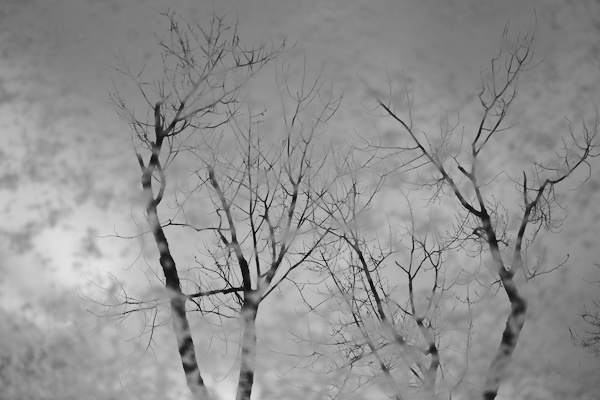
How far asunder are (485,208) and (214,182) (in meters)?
0.52

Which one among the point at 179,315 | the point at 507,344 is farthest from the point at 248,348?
the point at 507,344

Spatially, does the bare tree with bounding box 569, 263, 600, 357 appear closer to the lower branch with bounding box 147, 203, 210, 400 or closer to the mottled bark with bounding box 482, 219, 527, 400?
the mottled bark with bounding box 482, 219, 527, 400

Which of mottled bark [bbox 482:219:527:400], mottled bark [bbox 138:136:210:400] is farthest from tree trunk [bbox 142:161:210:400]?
mottled bark [bbox 482:219:527:400]

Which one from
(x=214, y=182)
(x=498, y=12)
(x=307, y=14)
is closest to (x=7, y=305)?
(x=214, y=182)

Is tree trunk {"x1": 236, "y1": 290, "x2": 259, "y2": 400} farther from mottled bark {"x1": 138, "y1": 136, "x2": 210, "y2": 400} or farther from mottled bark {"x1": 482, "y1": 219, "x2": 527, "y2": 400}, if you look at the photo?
mottled bark {"x1": 482, "y1": 219, "x2": 527, "y2": 400}

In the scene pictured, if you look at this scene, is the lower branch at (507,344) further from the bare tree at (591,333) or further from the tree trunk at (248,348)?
the tree trunk at (248,348)

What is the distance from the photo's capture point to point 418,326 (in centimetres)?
124

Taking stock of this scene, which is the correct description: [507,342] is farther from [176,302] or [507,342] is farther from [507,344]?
[176,302]

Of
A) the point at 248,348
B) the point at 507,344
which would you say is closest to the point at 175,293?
the point at 248,348

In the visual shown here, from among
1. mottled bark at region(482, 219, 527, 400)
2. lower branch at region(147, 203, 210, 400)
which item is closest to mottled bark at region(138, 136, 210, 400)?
lower branch at region(147, 203, 210, 400)

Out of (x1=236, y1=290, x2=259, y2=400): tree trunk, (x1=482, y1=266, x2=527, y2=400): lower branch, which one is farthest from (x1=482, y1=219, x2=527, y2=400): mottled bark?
(x1=236, y1=290, x2=259, y2=400): tree trunk

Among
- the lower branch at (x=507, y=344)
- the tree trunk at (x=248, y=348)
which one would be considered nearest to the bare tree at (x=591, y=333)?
the lower branch at (x=507, y=344)

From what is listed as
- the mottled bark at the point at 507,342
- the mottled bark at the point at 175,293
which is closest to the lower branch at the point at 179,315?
the mottled bark at the point at 175,293

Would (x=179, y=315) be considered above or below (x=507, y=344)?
above
